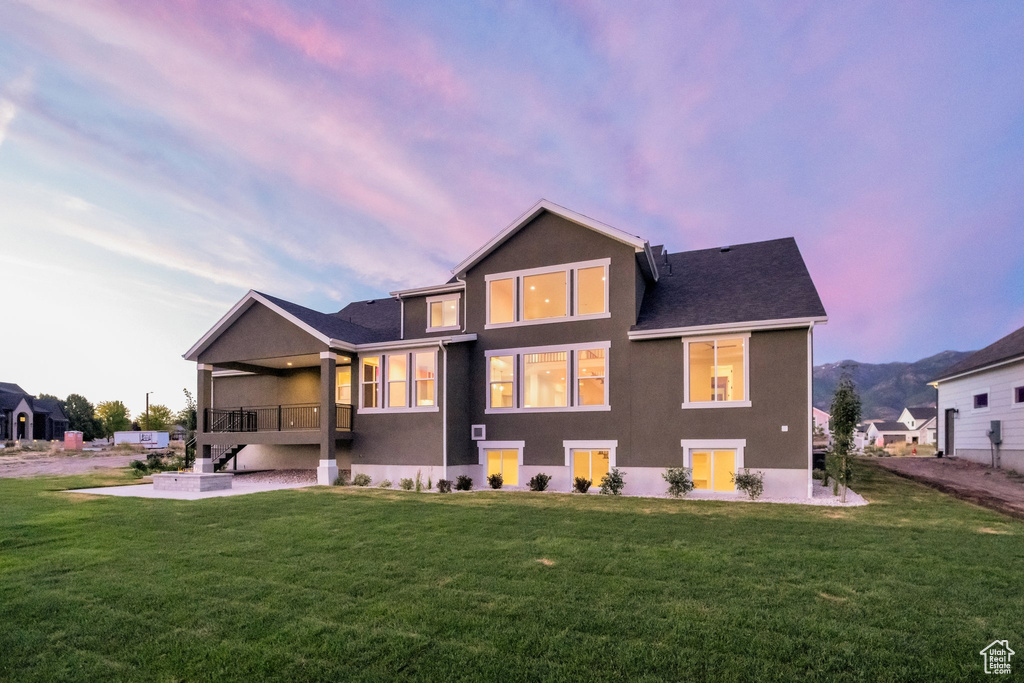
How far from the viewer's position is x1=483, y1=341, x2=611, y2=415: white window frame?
16.1 m

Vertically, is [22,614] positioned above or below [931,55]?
below

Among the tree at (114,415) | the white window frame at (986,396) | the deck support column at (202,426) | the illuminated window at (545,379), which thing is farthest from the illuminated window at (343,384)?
the tree at (114,415)

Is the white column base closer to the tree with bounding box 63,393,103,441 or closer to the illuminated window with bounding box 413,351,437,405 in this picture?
the illuminated window with bounding box 413,351,437,405

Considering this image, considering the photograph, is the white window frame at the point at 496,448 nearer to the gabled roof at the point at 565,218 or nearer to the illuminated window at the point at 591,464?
the illuminated window at the point at 591,464

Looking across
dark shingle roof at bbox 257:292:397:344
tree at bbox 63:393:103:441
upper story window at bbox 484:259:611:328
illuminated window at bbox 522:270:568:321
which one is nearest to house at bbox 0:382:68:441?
tree at bbox 63:393:103:441

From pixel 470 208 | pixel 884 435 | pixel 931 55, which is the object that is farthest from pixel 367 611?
pixel 884 435

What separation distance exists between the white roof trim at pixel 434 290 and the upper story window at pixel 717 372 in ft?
26.5

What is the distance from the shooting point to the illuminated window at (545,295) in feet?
55.8

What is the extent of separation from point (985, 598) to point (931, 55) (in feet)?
94.4

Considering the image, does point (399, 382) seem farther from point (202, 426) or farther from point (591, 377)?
point (202, 426)

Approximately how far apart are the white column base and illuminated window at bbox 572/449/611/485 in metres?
8.04

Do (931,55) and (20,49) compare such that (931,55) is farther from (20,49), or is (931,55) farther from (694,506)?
(20,49)

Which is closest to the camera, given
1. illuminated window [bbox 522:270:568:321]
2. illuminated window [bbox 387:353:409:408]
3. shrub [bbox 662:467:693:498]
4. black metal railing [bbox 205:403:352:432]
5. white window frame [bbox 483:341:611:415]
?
shrub [bbox 662:467:693:498]

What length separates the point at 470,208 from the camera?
103 ft
